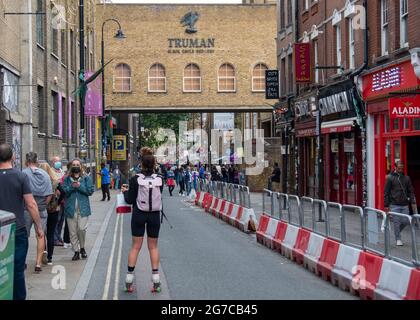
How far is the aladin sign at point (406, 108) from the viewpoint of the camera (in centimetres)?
1882

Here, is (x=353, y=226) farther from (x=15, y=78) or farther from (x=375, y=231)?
(x=15, y=78)

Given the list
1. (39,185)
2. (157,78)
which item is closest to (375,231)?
(39,185)

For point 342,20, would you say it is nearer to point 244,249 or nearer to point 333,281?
point 244,249

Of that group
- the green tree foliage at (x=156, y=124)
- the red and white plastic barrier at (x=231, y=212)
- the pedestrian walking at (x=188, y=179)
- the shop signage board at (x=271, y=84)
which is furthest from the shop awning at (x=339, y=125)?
the green tree foliage at (x=156, y=124)

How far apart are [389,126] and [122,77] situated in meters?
28.0

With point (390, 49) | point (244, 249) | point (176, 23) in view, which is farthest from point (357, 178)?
point (176, 23)

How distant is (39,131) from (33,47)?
3.39m

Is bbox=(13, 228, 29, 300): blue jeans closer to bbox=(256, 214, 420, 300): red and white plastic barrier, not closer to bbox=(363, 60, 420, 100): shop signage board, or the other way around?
bbox=(256, 214, 420, 300): red and white plastic barrier

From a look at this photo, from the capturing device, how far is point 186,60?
4806cm

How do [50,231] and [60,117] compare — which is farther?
[60,117]

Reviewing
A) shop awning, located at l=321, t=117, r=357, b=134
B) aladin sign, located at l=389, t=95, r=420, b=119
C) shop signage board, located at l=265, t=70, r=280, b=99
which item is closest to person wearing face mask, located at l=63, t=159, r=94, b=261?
aladin sign, located at l=389, t=95, r=420, b=119

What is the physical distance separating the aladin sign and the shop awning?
18.1ft

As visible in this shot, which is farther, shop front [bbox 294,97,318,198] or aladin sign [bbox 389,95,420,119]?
shop front [bbox 294,97,318,198]

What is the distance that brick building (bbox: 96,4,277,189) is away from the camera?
4778cm
